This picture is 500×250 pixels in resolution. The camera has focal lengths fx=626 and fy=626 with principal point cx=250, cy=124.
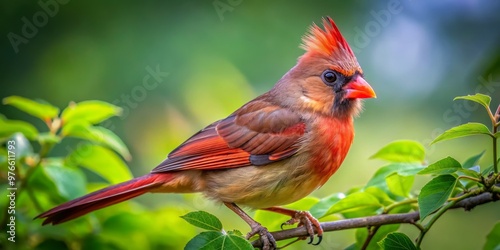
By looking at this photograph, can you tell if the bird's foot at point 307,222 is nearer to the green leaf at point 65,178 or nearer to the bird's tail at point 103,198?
the bird's tail at point 103,198

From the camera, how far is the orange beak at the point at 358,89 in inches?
134

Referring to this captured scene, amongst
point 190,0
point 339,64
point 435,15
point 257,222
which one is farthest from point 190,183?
point 435,15

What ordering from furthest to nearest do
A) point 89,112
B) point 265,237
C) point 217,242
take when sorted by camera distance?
point 89,112
point 265,237
point 217,242

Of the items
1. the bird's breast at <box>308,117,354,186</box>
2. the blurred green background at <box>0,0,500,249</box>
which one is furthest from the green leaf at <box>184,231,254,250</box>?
the blurred green background at <box>0,0,500,249</box>

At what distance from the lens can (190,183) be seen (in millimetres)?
3496

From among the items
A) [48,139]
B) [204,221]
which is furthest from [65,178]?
[204,221]

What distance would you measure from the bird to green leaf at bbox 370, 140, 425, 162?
0.55m

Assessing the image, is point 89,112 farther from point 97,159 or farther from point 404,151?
point 404,151

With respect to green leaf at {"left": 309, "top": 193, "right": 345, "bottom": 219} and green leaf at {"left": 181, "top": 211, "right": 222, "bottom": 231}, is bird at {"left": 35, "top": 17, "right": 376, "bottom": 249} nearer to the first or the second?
green leaf at {"left": 309, "top": 193, "right": 345, "bottom": 219}

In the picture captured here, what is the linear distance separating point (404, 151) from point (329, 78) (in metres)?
0.90

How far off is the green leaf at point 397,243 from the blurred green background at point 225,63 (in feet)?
10.2

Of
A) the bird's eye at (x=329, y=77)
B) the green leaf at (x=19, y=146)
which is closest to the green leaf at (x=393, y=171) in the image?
the bird's eye at (x=329, y=77)

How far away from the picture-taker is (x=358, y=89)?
3469 mm

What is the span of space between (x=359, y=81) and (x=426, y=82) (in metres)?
2.53
